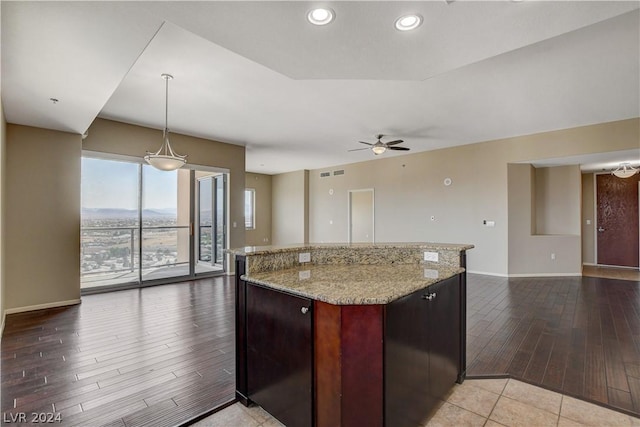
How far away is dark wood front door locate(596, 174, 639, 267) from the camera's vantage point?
25.0ft

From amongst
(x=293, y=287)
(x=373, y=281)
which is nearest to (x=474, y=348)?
(x=373, y=281)

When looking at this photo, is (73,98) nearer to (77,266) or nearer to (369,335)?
(77,266)

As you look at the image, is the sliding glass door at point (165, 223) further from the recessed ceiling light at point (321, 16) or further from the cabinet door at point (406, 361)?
the cabinet door at point (406, 361)

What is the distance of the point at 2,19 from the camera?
1996 mm

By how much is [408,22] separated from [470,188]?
597cm

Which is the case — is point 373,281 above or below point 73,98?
below

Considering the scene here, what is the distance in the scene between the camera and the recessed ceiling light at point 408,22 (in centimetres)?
189

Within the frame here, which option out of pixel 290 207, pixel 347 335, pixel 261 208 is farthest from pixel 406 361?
pixel 261 208

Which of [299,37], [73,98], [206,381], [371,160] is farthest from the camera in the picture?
[371,160]

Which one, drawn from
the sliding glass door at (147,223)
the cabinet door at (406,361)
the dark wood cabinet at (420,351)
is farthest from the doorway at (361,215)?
the cabinet door at (406,361)

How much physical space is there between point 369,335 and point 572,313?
4116 millimetres

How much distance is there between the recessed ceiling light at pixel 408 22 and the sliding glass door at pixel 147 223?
16.1ft

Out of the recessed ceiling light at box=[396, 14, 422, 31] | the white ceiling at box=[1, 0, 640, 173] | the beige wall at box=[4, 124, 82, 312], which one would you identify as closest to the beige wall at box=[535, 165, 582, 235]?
the white ceiling at box=[1, 0, 640, 173]

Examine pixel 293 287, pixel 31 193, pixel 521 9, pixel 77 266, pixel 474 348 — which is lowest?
pixel 474 348
